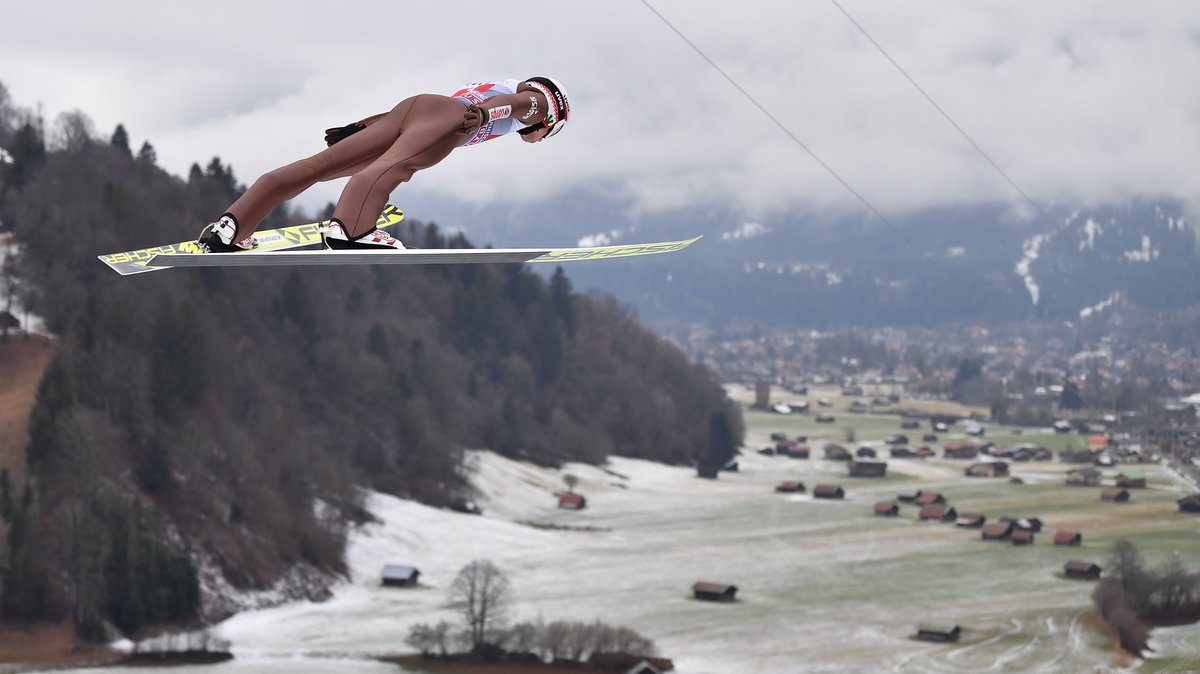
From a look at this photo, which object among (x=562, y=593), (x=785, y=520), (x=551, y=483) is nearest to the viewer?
(x=562, y=593)

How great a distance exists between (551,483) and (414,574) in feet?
183

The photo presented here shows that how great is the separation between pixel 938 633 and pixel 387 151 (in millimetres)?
116541

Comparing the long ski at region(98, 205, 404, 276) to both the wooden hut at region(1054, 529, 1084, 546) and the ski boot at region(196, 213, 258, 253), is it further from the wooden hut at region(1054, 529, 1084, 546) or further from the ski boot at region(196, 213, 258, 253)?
the wooden hut at region(1054, 529, 1084, 546)

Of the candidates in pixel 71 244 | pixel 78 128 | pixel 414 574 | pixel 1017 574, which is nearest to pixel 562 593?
pixel 414 574

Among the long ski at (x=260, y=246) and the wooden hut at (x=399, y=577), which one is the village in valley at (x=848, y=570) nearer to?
the wooden hut at (x=399, y=577)

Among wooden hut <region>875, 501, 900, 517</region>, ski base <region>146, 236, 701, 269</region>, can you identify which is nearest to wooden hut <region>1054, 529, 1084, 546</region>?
wooden hut <region>875, 501, 900, 517</region>

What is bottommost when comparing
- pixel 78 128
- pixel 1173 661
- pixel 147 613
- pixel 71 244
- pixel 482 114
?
pixel 1173 661

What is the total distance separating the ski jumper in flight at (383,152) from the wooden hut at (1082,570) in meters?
144

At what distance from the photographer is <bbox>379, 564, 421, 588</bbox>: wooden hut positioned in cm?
14000

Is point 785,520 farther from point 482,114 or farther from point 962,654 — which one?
point 482,114

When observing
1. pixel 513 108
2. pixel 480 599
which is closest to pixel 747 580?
pixel 480 599

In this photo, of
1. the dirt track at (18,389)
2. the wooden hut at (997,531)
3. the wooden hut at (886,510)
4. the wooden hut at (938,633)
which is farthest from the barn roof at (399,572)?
the wooden hut at (997,531)

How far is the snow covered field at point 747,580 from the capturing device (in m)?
117

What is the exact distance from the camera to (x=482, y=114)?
12.4m
